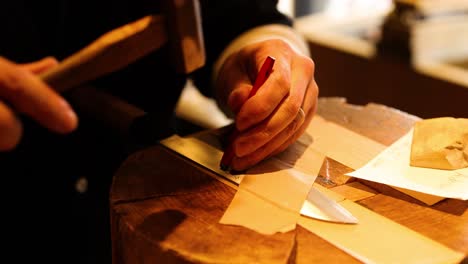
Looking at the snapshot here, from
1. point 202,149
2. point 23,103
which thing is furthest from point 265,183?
point 23,103

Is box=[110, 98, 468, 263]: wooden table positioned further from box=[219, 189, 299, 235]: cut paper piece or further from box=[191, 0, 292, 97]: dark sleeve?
box=[191, 0, 292, 97]: dark sleeve

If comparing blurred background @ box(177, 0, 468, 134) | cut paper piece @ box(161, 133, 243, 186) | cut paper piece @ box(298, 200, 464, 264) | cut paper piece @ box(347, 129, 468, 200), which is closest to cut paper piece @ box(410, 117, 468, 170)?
cut paper piece @ box(347, 129, 468, 200)

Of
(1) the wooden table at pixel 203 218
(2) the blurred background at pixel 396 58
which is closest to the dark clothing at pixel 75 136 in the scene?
(1) the wooden table at pixel 203 218

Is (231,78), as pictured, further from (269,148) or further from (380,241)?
(380,241)

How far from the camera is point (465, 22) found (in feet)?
7.68

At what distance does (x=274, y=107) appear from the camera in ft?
2.59

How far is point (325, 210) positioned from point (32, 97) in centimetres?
41

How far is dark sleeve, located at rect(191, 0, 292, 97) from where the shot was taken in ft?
3.91

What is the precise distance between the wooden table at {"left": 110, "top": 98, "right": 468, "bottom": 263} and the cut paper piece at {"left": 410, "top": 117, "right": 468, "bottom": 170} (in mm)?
73

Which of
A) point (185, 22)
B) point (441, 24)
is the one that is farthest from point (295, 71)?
point (441, 24)

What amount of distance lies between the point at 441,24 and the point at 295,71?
65.3 inches

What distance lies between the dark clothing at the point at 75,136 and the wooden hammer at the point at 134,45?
11.5 inches

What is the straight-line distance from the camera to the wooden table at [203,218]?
63cm

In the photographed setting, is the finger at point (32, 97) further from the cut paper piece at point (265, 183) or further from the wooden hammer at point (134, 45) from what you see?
the cut paper piece at point (265, 183)
